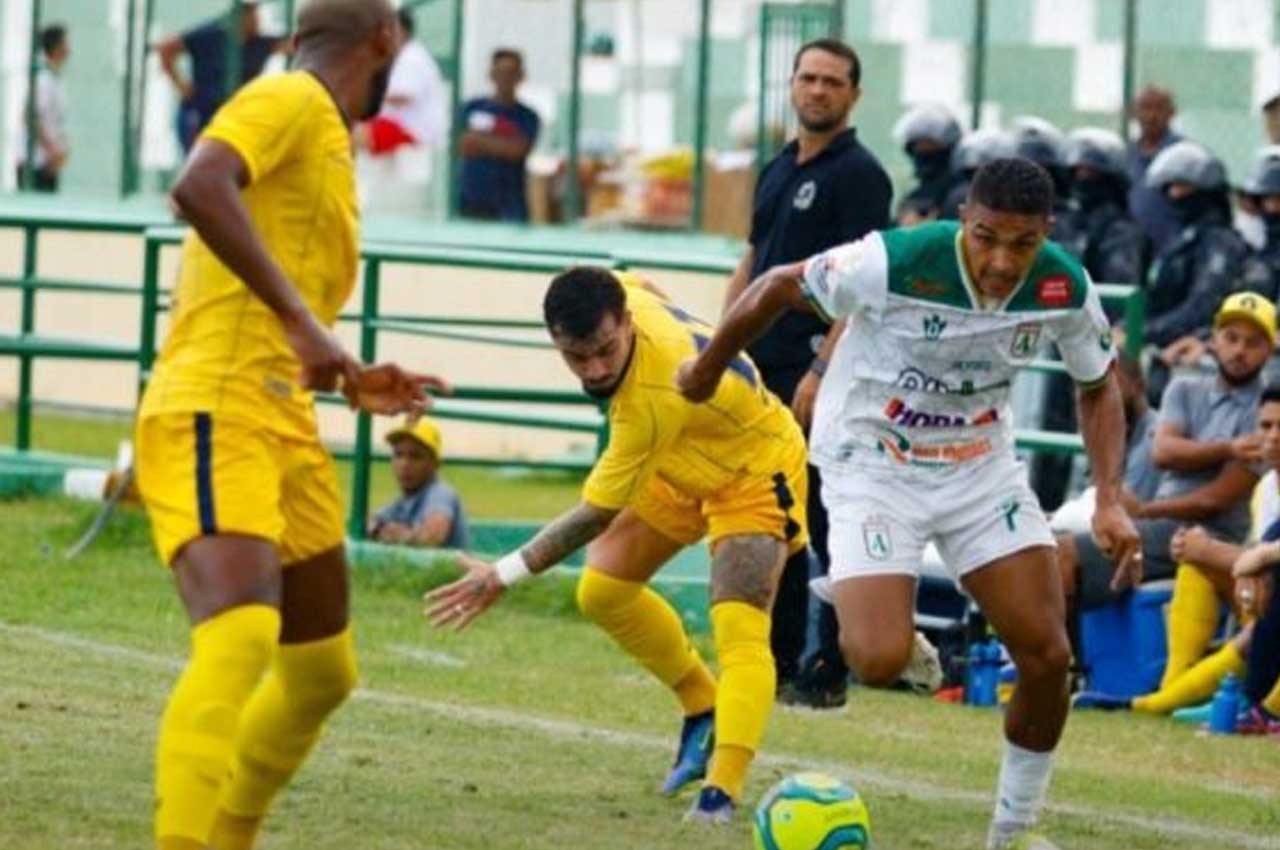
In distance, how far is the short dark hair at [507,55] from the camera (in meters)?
24.0

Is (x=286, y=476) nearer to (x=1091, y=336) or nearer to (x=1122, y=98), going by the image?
(x=1091, y=336)

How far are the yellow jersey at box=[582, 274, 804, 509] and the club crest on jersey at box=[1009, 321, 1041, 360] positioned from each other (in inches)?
39.7

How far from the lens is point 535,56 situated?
80.1 feet

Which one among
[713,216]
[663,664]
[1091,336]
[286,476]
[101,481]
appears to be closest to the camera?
[286,476]

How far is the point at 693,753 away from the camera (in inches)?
458

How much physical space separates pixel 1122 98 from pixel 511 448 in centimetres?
545

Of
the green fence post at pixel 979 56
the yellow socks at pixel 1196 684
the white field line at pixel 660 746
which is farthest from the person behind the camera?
the green fence post at pixel 979 56

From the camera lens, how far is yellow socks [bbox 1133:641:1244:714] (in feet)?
48.1

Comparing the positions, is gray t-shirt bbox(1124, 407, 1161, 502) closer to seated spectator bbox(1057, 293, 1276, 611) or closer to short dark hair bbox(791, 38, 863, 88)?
seated spectator bbox(1057, 293, 1276, 611)

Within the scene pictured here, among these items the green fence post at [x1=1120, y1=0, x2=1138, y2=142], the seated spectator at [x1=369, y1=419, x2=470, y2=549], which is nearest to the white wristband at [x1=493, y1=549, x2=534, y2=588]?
the seated spectator at [x1=369, y1=419, x2=470, y2=549]

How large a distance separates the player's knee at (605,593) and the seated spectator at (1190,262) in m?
5.93

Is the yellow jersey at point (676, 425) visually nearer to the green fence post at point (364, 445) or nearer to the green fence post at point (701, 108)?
the green fence post at point (364, 445)

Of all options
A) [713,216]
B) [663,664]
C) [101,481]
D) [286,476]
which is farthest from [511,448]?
[286,476]

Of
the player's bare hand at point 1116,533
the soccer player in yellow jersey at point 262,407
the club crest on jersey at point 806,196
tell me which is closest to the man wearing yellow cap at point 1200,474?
the club crest on jersey at point 806,196
